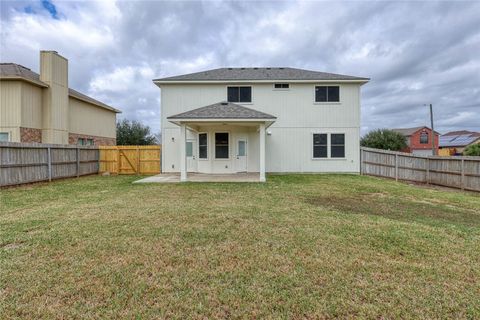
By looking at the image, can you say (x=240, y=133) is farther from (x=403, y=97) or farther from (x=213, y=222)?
(x=403, y=97)

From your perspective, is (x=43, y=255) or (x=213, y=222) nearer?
(x=43, y=255)

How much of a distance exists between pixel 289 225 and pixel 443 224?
11.1 feet

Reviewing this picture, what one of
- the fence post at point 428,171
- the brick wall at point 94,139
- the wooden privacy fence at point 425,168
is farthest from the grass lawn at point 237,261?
the brick wall at point 94,139

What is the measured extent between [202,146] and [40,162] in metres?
7.79

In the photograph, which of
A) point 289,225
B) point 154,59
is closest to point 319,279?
point 289,225

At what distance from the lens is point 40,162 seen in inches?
476

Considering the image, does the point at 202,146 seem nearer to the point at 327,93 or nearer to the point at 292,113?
the point at 292,113

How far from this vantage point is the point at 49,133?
16.4 m

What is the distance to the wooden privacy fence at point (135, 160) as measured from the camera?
17.1 metres

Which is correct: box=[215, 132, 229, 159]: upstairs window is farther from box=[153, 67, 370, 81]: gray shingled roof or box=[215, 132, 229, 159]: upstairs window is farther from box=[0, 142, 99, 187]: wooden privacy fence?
box=[0, 142, 99, 187]: wooden privacy fence

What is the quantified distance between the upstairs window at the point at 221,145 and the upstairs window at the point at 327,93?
6238mm

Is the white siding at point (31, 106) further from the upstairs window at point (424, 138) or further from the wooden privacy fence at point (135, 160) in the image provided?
the upstairs window at point (424, 138)

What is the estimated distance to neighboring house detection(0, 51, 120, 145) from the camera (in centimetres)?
1462

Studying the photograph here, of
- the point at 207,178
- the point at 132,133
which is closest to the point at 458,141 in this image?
the point at 207,178
